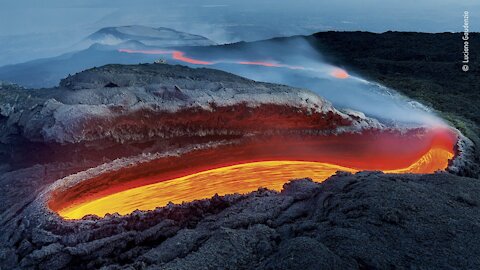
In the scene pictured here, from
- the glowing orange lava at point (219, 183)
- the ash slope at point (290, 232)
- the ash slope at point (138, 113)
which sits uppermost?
the ash slope at point (138, 113)

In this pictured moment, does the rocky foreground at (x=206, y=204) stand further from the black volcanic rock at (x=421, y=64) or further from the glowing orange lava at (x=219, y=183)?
the black volcanic rock at (x=421, y=64)

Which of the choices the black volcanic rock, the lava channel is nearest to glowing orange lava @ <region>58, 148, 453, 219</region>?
the lava channel

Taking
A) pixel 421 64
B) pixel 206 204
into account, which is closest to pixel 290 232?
pixel 206 204

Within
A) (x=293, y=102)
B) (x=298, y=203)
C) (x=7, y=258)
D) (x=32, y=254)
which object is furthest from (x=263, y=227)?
(x=293, y=102)

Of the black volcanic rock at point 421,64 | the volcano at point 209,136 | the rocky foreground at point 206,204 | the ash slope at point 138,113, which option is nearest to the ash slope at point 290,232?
the rocky foreground at point 206,204

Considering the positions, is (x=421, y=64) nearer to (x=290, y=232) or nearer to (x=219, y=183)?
(x=219, y=183)

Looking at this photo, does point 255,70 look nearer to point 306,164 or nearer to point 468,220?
point 306,164

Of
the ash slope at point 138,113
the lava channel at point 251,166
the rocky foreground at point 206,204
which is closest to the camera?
the rocky foreground at point 206,204
